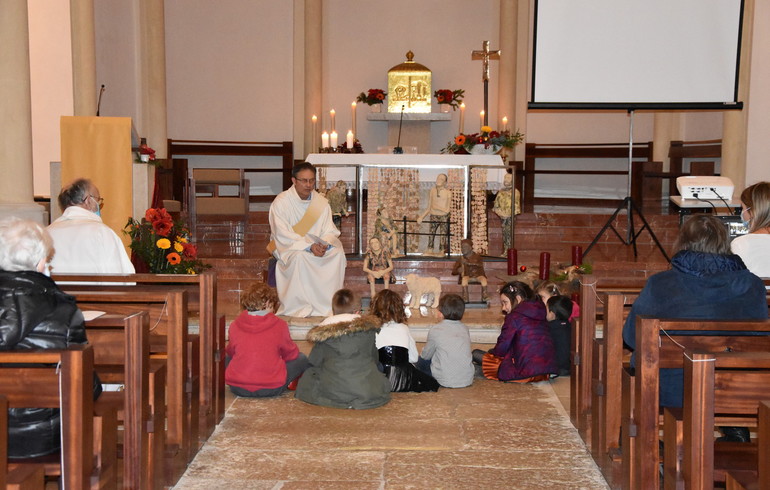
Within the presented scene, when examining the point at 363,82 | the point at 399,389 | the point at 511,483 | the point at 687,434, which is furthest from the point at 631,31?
the point at 363,82

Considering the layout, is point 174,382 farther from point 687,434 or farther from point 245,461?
point 687,434

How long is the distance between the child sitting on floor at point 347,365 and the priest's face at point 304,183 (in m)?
2.86

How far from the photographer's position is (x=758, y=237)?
182 inches

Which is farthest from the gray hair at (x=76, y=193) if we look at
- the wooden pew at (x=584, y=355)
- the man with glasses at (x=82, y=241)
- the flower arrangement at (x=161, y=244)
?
the wooden pew at (x=584, y=355)

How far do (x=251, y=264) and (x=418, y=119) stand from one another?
17.6ft

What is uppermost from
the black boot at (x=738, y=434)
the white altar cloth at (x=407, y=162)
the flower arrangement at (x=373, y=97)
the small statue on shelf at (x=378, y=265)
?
the flower arrangement at (x=373, y=97)

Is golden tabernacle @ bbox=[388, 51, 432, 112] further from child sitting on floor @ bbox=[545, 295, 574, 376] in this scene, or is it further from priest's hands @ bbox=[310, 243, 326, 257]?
child sitting on floor @ bbox=[545, 295, 574, 376]

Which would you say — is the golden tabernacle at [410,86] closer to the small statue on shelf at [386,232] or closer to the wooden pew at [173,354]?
the small statue on shelf at [386,232]

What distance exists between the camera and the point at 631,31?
8219 mm

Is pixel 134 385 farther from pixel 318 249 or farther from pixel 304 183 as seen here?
pixel 304 183

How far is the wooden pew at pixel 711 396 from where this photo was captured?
2.57m

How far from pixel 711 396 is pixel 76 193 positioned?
3.78 metres

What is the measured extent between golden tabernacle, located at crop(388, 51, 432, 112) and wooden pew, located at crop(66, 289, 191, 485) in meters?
10.9

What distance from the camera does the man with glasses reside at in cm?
488
